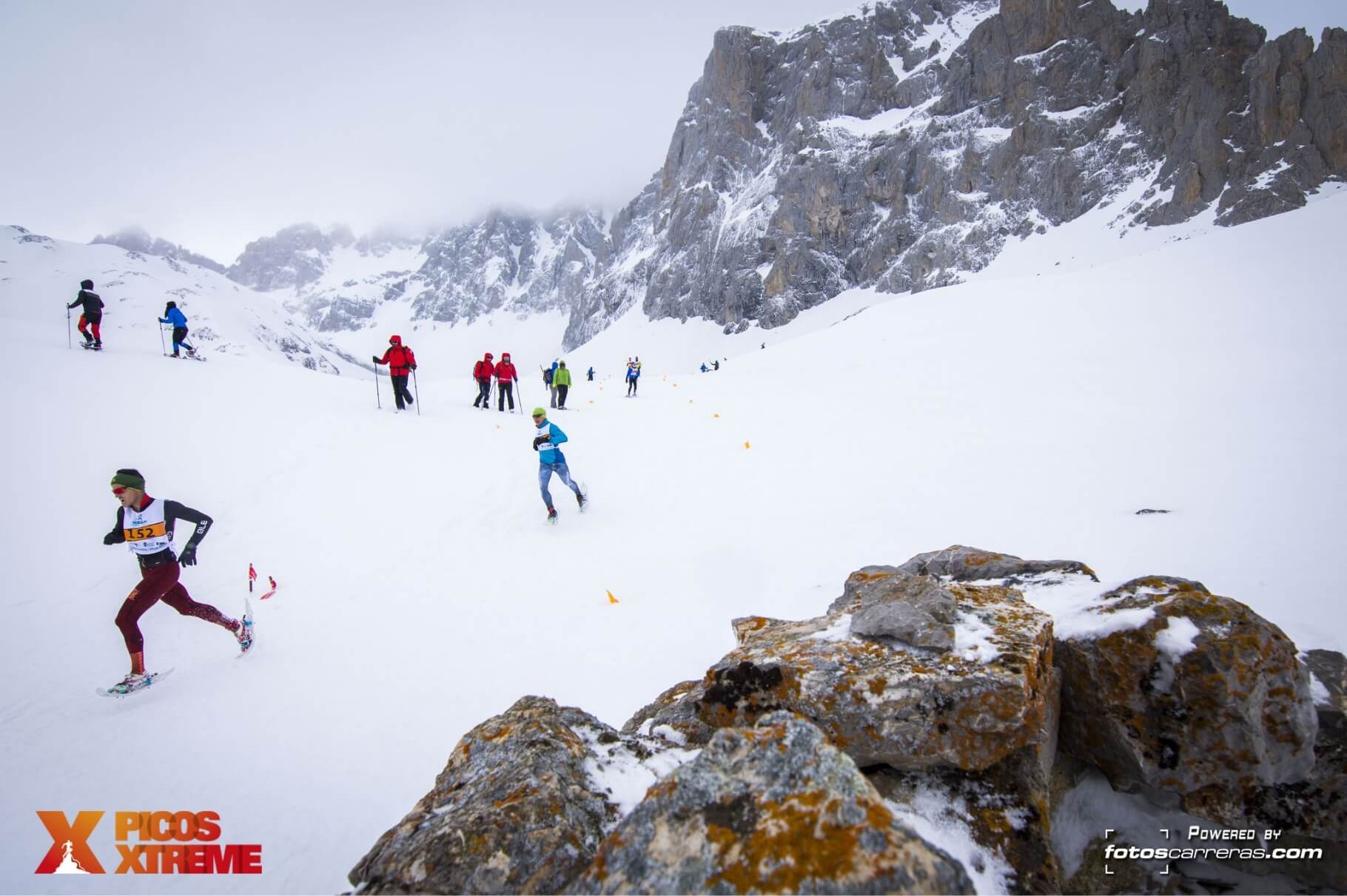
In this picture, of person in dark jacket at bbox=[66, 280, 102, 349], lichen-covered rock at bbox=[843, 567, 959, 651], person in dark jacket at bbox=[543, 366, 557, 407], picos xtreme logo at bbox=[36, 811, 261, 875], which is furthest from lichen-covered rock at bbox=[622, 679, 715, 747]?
person in dark jacket at bbox=[66, 280, 102, 349]

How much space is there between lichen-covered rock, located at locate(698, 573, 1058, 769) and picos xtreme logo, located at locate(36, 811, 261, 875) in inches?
134

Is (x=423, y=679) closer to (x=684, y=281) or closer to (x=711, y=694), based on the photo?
(x=711, y=694)

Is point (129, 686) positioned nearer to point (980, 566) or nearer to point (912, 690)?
point (912, 690)

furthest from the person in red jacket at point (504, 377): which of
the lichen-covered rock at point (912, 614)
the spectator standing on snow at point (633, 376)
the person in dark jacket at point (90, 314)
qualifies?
the lichen-covered rock at point (912, 614)

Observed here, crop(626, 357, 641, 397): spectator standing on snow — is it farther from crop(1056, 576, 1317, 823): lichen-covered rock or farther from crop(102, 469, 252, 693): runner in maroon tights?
crop(1056, 576, 1317, 823): lichen-covered rock

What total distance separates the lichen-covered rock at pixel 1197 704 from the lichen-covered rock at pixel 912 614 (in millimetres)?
786

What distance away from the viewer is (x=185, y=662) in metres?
5.95

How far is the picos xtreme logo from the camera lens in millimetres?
3598

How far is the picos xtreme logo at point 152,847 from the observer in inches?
142

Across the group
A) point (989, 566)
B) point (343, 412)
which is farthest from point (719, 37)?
point (989, 566)

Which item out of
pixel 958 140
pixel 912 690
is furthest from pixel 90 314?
pixel 958 140

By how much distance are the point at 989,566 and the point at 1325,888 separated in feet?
8.45

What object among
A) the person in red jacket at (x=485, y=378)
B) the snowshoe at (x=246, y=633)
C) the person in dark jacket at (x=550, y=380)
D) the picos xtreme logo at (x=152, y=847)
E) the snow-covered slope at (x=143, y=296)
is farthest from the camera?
the snow-covered slope at (x=143, y=296)

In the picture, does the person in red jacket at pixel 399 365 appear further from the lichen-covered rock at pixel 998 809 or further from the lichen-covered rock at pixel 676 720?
the lichen-covered rock at pixel 998 809
